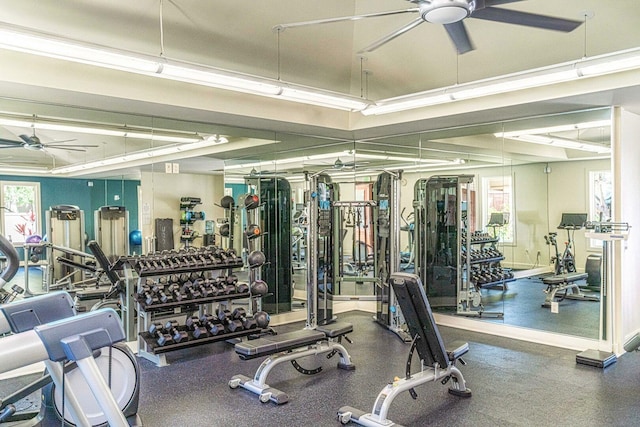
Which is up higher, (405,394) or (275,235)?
(275,235)

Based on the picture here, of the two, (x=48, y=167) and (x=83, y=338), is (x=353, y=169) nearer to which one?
(x=48, y=167)

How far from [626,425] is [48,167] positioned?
5.26 metres

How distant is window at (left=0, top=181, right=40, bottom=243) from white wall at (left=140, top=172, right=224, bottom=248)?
0.97 meters

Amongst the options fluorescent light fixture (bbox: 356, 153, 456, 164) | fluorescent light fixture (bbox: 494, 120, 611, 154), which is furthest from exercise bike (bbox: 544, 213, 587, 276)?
fluorescent light fixture (bbox: 356, 153, 456, 164)

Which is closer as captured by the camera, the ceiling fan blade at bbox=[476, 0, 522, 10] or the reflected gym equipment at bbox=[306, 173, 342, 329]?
the ceiling fan blade at bbox=[476, 0, 522, 10]

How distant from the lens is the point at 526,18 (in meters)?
2.52

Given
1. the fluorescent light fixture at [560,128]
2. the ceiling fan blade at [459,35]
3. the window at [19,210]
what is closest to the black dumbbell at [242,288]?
the window at [19,210]

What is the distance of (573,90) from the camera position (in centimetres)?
434

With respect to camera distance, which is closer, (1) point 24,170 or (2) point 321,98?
(2) point 321,98

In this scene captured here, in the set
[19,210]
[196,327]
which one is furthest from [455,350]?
[19,210]

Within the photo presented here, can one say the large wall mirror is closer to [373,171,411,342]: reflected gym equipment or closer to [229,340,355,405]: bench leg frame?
[373,171,411,342]: reflected gym equipment

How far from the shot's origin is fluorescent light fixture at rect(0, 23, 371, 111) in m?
2.87

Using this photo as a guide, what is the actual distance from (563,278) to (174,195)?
4.47 m

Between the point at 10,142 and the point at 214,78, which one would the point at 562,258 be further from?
the point at 10,142
